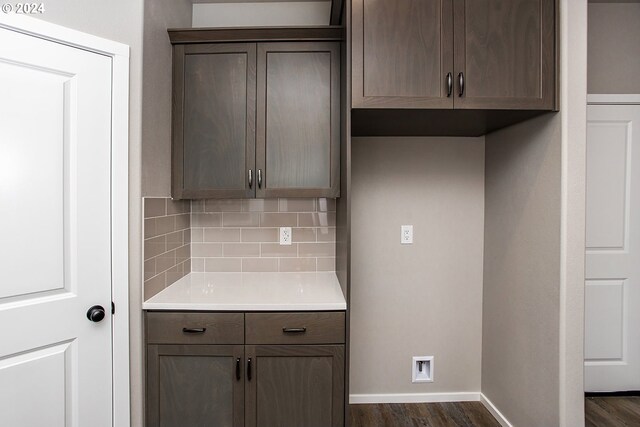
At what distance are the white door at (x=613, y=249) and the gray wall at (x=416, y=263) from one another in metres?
0.82

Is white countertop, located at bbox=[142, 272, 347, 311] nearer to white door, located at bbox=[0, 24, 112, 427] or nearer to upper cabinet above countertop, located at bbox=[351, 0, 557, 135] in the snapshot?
white door, located at bbox=[0, 24, 112, 427]

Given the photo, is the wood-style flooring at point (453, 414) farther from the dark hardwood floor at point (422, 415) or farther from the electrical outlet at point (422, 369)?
the electrical outlet at point (422, 369)

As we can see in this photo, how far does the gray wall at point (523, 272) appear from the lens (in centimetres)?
160

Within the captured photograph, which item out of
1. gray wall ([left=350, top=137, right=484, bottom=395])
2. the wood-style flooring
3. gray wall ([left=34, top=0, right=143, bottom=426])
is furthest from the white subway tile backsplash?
the wood-style flooring

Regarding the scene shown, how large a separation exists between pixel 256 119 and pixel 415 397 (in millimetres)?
2084

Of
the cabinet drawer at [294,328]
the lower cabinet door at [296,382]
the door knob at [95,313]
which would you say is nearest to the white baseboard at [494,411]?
the lower cabinet door at [296,382]

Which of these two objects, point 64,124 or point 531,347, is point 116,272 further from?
point 531,347

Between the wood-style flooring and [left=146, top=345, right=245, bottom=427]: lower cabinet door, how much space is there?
2.86ft

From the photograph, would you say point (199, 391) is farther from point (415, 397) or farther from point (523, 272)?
point (523, 272)

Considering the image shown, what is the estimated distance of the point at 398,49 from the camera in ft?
5.00

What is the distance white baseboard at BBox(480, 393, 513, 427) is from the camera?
1978 mm

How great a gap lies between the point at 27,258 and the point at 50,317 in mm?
260

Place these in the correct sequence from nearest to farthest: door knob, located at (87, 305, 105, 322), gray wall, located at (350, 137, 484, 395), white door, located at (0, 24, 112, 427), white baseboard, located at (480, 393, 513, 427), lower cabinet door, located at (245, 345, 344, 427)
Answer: white door, located at (0, 24, 112, 427) < door knob, located at (87, 305, 105, 322) < lower cabinet door, located at (245, 345, 344, 427) < white baseboard, located at (480, 393, 513, 427) < gray wall, located at (350, 137, 484, 395)

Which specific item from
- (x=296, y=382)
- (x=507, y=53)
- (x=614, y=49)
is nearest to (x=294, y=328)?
(x=296, y=382)
